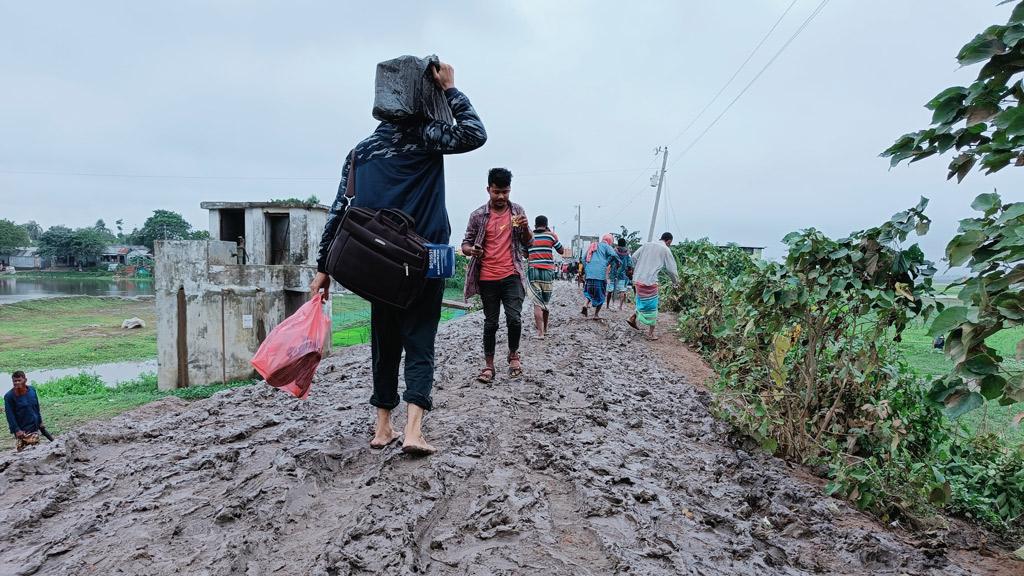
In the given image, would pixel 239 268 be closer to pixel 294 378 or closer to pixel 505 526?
pixel 294 378

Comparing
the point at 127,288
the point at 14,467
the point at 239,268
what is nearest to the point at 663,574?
the point at 14,467

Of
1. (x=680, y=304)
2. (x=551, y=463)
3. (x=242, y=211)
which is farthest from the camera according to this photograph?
(x=680, y=304)

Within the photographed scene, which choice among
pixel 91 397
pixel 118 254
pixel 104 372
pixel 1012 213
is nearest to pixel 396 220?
pixel 1012 213

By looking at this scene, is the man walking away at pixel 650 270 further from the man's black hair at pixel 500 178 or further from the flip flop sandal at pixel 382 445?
the flip flop sandal at pixel 382 445

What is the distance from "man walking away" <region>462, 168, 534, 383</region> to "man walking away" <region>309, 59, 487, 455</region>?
5.83 ft

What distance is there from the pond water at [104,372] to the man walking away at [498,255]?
10856mm

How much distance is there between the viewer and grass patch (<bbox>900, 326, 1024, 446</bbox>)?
4.05 metres

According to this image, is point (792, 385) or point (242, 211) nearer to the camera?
point (792, 385)

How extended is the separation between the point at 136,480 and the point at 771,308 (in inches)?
149

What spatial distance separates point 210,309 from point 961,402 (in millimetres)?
9721

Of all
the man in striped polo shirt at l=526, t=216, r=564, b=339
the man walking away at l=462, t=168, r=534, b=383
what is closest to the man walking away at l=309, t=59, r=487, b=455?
the man walking away at l=462, t=168, r=534, b=383

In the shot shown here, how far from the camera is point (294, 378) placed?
2727 millimetres

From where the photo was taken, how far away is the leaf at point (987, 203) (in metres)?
1.96

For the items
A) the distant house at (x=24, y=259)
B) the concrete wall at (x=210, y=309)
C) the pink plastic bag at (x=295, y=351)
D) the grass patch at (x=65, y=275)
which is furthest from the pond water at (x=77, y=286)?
the pink plastic bag at (x=295, y=351)
